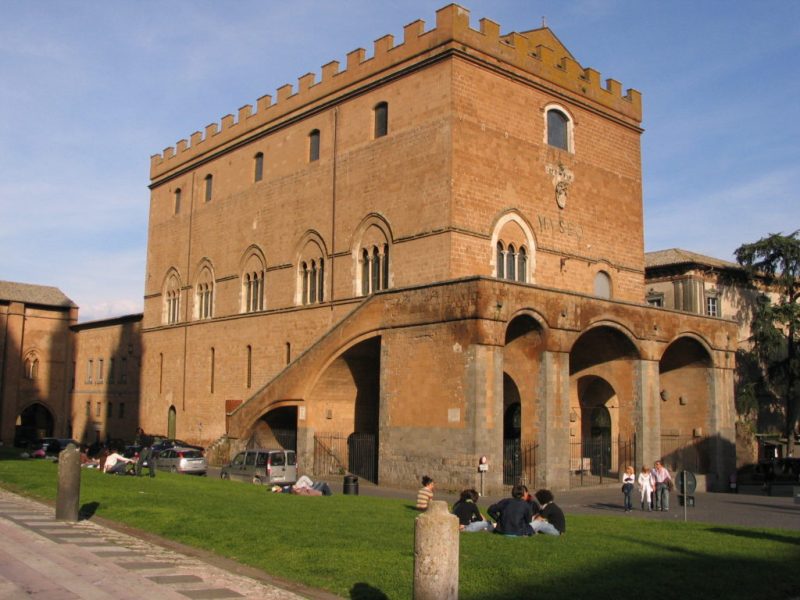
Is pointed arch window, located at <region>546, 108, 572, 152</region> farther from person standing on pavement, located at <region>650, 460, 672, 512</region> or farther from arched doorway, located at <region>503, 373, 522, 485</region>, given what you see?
person standing on pavement, located at <region>650, 460, 672, 512</region>

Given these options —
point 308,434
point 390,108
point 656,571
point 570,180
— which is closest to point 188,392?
point 308,434

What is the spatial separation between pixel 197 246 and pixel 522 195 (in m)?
Result: 19.3

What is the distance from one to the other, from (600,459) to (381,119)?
598 inches

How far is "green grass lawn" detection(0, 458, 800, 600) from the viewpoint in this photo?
10.3 meters

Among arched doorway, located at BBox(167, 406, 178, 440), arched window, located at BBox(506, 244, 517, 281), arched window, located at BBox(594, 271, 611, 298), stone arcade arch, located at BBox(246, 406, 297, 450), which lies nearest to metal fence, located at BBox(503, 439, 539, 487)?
arched window, located at BBox(506, 244, 517, 281)

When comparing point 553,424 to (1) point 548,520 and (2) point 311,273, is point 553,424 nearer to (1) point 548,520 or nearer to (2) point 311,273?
(1) point 548,520

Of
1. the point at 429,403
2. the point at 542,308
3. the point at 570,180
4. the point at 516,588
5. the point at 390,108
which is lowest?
the point at 516,588

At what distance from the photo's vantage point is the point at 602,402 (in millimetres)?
32594

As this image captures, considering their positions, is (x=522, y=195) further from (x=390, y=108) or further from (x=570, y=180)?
(x=390, y=108)

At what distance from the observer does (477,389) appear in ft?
76.6

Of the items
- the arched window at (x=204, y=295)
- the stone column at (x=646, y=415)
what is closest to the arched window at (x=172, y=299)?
the arched window at (x=204, y=295)

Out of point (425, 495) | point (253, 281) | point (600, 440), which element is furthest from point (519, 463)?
point (253, 281)

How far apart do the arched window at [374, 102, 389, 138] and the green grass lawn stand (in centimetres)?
1675

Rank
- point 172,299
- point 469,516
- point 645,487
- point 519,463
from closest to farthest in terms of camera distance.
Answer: point 469,516
point 645,487
point 519,463
point 172,299
